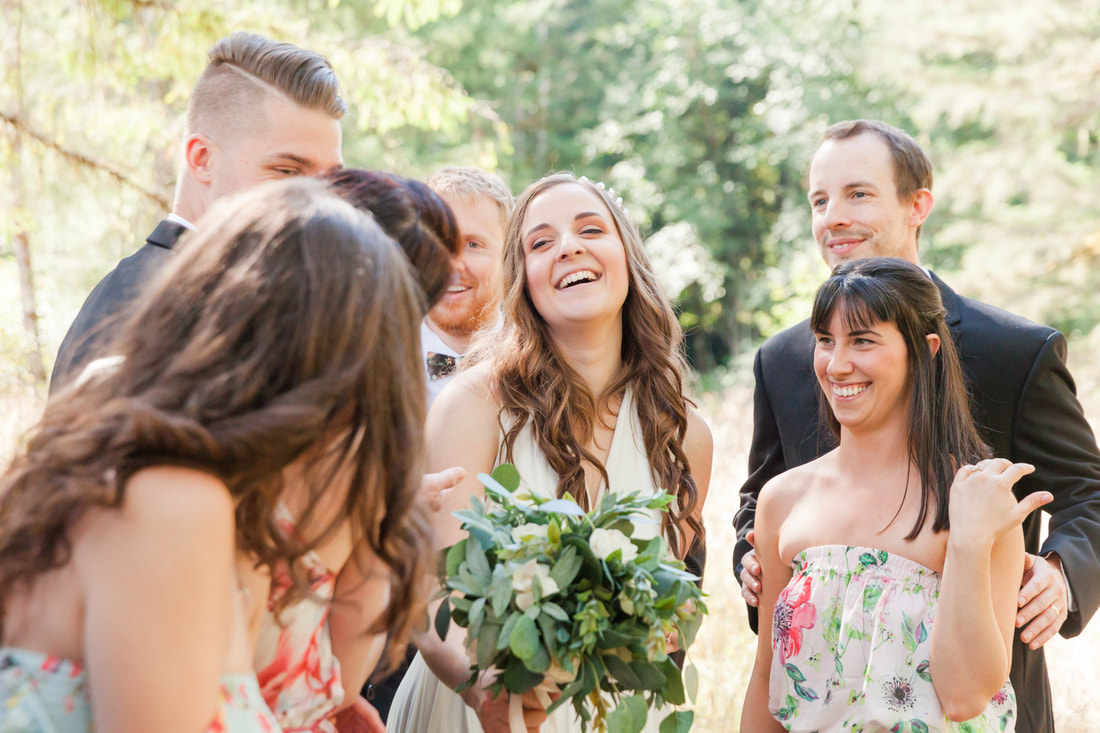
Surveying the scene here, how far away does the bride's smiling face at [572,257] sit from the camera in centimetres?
347

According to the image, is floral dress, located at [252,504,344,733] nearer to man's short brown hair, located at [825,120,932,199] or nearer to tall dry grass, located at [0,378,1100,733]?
man's short brown hair, located at [825,120,932,199]

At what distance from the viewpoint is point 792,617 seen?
304 cm

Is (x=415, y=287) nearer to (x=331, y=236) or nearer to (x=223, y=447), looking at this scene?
(x=331, y=236)

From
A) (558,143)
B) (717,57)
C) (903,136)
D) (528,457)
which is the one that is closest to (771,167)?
(717,57)

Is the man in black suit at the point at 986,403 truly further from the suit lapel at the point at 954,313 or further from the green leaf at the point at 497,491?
the green leaf at the point at 497,491

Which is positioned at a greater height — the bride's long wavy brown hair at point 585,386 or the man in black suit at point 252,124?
the man in black suit at point 252,124

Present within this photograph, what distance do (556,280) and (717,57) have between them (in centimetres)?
2150

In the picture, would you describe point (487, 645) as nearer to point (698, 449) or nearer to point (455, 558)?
point (455, 558)

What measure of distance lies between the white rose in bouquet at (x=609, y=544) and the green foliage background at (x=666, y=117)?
6.25 m

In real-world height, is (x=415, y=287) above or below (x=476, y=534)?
above

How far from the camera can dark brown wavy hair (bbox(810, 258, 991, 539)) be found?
10.1 feet

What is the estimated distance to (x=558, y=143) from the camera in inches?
992

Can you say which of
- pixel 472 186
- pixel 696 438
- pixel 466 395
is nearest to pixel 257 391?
pixel 466 395

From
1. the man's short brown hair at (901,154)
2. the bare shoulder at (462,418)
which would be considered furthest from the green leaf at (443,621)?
the man's short brown hair at (901,154)
